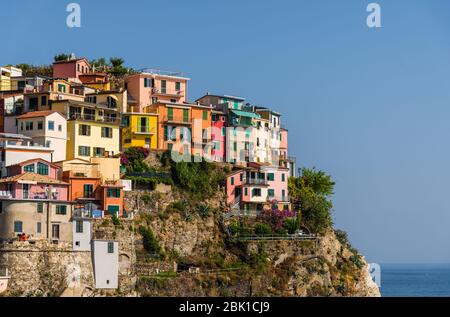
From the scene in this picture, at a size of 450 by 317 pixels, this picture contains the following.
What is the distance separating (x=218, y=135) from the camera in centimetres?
7912

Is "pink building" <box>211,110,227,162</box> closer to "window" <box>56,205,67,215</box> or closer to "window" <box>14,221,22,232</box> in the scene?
"window" <box>56,205,67,215</box>

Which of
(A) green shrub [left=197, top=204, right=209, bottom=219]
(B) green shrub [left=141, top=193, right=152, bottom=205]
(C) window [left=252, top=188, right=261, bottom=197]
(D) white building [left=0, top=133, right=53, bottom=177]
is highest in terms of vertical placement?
(D) white building [left=0, top=133, right=53, bottom=177]

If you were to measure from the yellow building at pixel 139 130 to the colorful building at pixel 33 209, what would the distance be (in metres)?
11.9

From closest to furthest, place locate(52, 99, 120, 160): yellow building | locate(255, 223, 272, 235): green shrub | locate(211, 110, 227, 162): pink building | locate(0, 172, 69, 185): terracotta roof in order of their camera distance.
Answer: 1. locate(0, 172, 69, 185): terracotta roof
2. locate(52, 99, 120, 160): yellow building
3. locate(255, 223, 272, 235): green shrub
4. locate(211, 110, 227, 162): pink building

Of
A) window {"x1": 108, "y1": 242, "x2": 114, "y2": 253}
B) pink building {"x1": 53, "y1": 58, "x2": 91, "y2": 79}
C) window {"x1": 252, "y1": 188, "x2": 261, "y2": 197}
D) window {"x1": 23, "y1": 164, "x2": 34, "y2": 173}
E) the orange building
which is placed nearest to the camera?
window {"x1": 108, "y1": 242, "x2": 114, "y2": 253}

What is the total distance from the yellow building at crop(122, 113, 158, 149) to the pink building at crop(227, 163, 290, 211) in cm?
633

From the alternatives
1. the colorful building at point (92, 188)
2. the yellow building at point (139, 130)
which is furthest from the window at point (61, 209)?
the yellow building at point (139, 130)

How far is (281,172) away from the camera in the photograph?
3088 inches

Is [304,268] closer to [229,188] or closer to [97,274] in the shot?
[229,188]

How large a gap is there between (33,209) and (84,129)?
11.9 m

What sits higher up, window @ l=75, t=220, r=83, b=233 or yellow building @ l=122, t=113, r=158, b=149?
yellow building @ l=122, t=113, r=158, b=149

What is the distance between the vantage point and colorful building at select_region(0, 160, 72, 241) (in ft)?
191

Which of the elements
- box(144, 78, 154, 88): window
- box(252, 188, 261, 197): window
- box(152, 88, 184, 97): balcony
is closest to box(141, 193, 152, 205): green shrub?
box(252, 188, 261, 197): window
